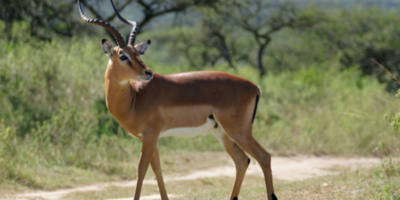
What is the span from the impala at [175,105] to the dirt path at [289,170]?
2715 mm

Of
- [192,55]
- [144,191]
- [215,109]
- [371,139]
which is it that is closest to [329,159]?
[371,139]

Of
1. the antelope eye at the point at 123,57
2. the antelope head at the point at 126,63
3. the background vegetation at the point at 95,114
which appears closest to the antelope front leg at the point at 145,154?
the antelope head at the point at 126,63

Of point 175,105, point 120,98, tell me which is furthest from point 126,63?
point 175,105

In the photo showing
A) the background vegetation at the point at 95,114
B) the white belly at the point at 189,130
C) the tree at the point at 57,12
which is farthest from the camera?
the tree at the point at 57,12

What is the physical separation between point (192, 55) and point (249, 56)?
121 inches

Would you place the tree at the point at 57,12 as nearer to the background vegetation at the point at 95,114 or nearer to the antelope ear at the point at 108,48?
the background vegetation at the point at 95,114

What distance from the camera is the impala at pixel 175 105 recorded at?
304 inches

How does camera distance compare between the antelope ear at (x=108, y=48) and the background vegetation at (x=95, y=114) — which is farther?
the background vegetation at (x=95, y=114)

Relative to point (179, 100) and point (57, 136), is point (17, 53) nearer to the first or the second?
point (57, 136)

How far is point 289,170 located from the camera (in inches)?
503

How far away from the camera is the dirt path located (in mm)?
10709

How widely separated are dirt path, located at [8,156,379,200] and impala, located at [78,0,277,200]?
8.91ft

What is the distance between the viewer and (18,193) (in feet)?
32.4

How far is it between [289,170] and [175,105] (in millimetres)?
5377
